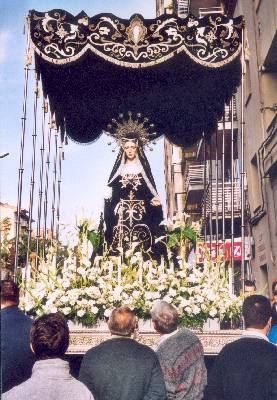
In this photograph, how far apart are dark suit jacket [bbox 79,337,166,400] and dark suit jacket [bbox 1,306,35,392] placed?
21.6 inches

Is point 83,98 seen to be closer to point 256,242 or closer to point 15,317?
point 15,317

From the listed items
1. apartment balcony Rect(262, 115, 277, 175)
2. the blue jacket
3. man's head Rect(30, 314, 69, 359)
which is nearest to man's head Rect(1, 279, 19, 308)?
man's head Rect(30, 314, 69, 359)

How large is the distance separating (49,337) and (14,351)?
118 centimetres

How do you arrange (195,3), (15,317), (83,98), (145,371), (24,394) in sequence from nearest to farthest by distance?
(24,394), (145,371), (15,317), (83,98), (195,3)

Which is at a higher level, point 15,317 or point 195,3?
point 195,3

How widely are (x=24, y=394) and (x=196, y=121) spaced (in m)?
8.98

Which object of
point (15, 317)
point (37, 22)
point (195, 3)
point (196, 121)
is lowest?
point (15, 317)

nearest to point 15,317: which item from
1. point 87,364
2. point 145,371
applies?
point 87,364

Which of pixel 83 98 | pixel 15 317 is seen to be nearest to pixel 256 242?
pixel 83 98

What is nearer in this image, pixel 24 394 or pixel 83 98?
pixel 24 394

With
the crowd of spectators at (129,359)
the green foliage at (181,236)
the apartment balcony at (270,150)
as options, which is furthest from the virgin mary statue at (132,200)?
the apartment balcony at (270,150)

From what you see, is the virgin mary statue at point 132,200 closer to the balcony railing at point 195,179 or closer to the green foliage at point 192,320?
the green foliage at point 192,320

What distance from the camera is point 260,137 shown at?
58.9 feet

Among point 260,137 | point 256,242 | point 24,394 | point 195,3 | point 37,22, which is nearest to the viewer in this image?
point 24,394
